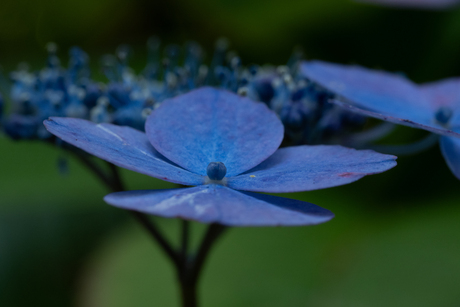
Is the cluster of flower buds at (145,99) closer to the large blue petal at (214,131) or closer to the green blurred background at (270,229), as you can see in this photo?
the large blue petal at (214,131)

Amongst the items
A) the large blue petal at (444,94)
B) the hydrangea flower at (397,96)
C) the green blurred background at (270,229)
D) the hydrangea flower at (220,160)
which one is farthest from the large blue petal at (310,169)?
the green blurred background at (270,229)

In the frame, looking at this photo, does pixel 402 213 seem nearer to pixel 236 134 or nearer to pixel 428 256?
pixel 428 256

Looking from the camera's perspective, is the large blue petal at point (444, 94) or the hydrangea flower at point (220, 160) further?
the large blue petal at point (444, 94)

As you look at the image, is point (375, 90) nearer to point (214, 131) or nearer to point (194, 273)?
point (214, 131)

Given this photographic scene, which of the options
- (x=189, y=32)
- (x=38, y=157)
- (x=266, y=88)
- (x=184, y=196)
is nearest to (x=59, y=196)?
(x=38, y=157)

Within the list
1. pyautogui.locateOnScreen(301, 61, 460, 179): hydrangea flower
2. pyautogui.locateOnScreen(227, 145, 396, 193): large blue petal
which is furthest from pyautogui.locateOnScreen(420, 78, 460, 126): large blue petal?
pyautogui.locateOnScreen(227, 145, 396, 193): large blue petal

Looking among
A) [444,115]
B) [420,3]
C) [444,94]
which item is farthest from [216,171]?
[420,3]
